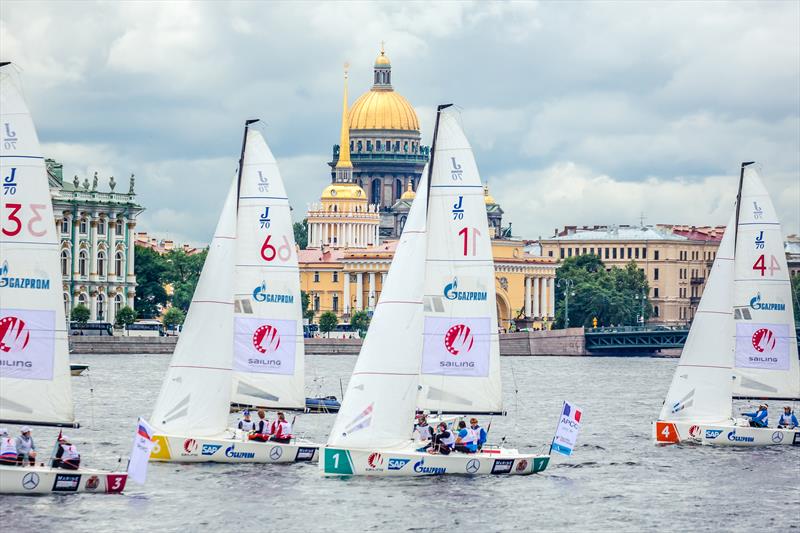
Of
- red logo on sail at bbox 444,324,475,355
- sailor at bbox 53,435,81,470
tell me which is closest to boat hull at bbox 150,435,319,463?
red logo on sail at bbox 444,324,475,355

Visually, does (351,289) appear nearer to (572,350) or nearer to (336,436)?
(572,350)

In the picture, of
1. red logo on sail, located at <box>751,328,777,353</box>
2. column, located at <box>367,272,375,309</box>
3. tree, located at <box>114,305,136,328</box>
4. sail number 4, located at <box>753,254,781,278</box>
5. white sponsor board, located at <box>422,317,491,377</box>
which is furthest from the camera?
column, located at <box>367,272,375,309</box>

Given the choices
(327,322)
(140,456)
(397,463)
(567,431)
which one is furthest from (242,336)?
(327,322)

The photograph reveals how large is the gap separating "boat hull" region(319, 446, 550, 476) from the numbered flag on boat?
1.00m

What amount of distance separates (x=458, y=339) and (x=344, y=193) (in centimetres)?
13271

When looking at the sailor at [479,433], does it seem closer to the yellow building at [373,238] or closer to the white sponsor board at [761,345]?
the white sponsor board at [761,345]

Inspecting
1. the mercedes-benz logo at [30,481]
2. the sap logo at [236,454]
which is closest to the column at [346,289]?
the sap logo at [236,454]

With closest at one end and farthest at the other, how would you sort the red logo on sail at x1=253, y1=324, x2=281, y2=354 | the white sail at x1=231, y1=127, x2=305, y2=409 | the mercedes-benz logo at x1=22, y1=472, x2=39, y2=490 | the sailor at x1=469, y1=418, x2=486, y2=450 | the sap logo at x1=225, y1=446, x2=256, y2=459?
the mercedes-benz logo at x1=22, y1=472, x2=39, y2=490
the sailor at x1=469, y1=418, x2=486, y2=450
the sap logo at x1=225, y1=446, x2=256, y2=459
the white sail at x1=231, y1=127, x2=305, y2=409
the red logo on sail at x1=253, y1=324, x2=281, y2=354

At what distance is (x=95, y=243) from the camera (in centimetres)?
11219

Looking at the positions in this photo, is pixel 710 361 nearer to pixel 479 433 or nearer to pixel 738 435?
pixel 738 435

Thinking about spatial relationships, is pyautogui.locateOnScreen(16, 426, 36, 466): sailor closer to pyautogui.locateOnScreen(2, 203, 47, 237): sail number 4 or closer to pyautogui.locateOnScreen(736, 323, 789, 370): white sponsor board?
pyautogui.locateOnScreen(2, 203, 47, 237): sail number 4

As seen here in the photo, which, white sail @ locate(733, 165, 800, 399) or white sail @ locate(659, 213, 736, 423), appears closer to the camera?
white sail @ locate(659, 213, 736, 423)

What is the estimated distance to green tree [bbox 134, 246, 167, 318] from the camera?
123312 millimetres

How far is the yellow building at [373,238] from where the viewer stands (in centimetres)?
14525
